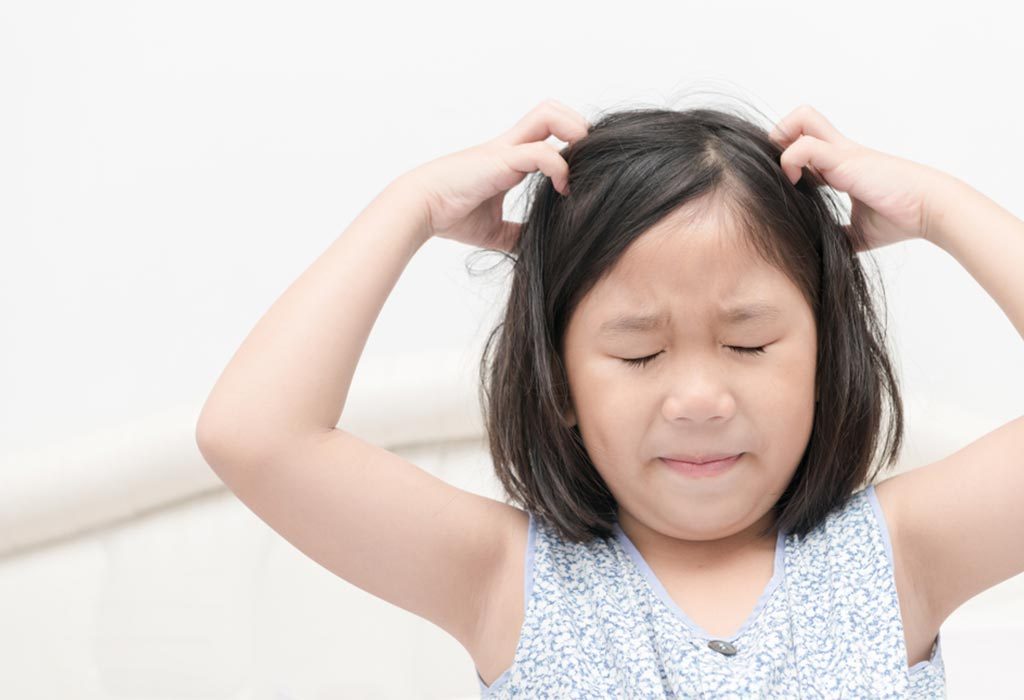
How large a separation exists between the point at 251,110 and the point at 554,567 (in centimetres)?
79

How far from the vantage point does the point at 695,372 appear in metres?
1.03

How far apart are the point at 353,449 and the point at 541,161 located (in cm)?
25

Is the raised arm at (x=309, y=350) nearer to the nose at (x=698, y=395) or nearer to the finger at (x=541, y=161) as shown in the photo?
the finger at (x=541, y=161)

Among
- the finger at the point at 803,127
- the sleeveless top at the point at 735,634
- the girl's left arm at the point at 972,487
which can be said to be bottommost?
the sleeveless top at the point at 735,634

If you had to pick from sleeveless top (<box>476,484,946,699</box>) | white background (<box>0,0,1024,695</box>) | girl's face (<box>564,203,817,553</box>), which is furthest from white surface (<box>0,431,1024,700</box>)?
girl's face (<box>564,203,817,553</box>)

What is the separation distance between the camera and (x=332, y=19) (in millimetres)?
1693

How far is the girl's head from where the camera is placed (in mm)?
1041

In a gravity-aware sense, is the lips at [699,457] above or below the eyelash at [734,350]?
below

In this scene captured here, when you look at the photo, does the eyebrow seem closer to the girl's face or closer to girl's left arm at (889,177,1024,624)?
the girl's face

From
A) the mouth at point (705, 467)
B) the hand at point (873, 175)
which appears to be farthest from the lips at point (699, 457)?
the hand at point (873, 175)

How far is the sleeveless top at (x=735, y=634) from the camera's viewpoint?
1074 millimetres

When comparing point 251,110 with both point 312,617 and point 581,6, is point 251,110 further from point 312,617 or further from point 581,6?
point 312,617

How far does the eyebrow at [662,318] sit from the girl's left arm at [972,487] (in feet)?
0.58

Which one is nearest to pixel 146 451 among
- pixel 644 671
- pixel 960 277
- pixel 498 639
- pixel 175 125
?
pixel 175 125
